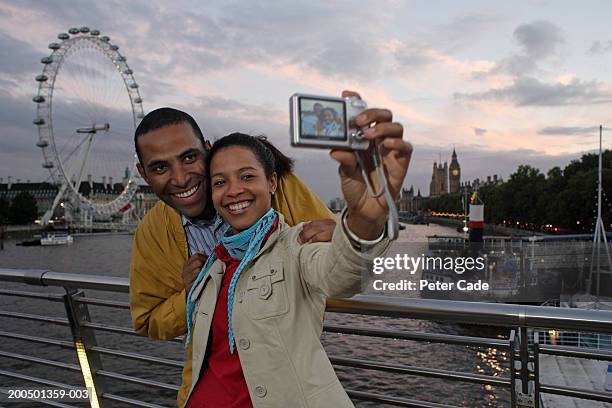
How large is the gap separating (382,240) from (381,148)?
0.24 metres

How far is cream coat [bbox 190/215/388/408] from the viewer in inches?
60.2

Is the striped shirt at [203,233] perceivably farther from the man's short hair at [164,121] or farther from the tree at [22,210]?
the tree at [22,210]

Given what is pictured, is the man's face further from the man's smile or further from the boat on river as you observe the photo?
the boat on river

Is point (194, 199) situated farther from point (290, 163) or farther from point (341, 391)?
point (341, 391)

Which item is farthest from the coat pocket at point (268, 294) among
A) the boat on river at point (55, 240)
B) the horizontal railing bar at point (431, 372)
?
the boat on river at point (55, 240)

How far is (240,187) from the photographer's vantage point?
5.52 ft

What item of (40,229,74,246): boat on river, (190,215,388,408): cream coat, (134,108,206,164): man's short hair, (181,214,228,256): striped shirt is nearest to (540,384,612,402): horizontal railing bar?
(190,215,388,408): cream coat

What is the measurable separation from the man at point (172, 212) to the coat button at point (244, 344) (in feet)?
1.44

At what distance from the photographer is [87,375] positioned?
324 centimetres

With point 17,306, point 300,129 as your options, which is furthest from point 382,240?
point 17,306

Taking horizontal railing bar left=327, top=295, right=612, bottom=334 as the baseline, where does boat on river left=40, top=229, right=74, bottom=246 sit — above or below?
below

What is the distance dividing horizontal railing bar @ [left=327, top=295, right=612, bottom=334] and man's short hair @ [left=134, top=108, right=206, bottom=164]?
2.81ft

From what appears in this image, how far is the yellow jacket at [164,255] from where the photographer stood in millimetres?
2002

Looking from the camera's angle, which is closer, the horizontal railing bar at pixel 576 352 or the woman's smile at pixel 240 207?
the woman's smile at pixel 240 207
